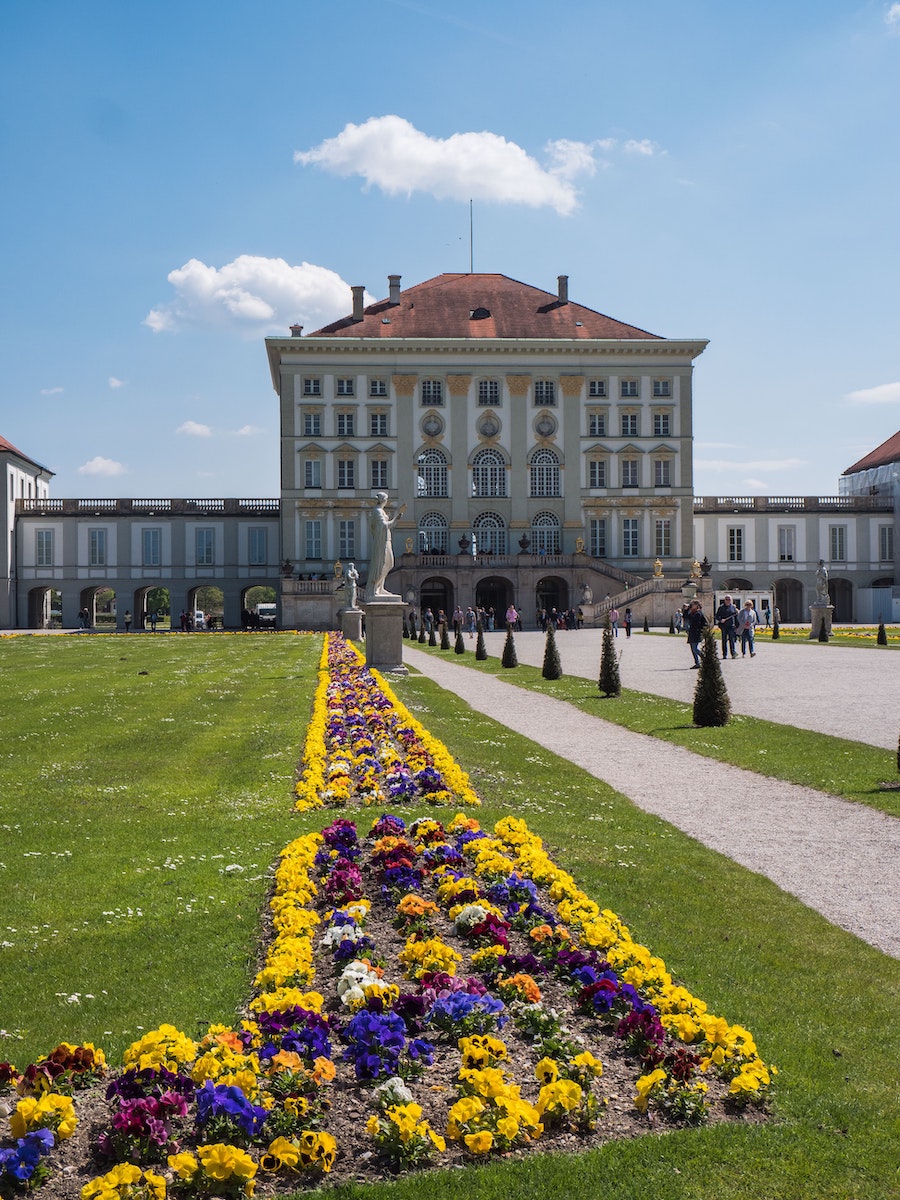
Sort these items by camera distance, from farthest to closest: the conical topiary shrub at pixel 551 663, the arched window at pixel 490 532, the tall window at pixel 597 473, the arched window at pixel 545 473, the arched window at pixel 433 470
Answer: the tall window at pixel 597 473 → the arched window at pixel 545 473 → the arched window at pixel 433 470 → the arched window at pixel 490 532 → the conical topiary shrub at pixel 551 663

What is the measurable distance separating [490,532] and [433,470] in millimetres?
5017

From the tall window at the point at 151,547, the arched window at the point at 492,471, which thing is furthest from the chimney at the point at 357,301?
the tall window at the point at 151,547

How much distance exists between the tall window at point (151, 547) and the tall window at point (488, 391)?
20.9m

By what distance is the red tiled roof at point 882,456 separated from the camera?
72.4m

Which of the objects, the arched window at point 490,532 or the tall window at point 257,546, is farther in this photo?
the tall window at point 257,546

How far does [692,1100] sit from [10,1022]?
3051mm

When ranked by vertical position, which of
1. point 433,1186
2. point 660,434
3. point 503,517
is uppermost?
point 660,434

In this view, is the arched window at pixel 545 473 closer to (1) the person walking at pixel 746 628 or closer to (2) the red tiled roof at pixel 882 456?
(2) the red tiled roof at pixel 882 456

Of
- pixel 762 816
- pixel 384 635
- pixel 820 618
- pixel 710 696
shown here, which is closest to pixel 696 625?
pixel 384 635

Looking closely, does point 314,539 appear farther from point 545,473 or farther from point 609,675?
point 609,675

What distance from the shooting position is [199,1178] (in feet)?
12.2

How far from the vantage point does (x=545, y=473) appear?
220 ft

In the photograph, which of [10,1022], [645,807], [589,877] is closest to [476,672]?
[645,807]

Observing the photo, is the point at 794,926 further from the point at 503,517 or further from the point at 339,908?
the point at 503,517
